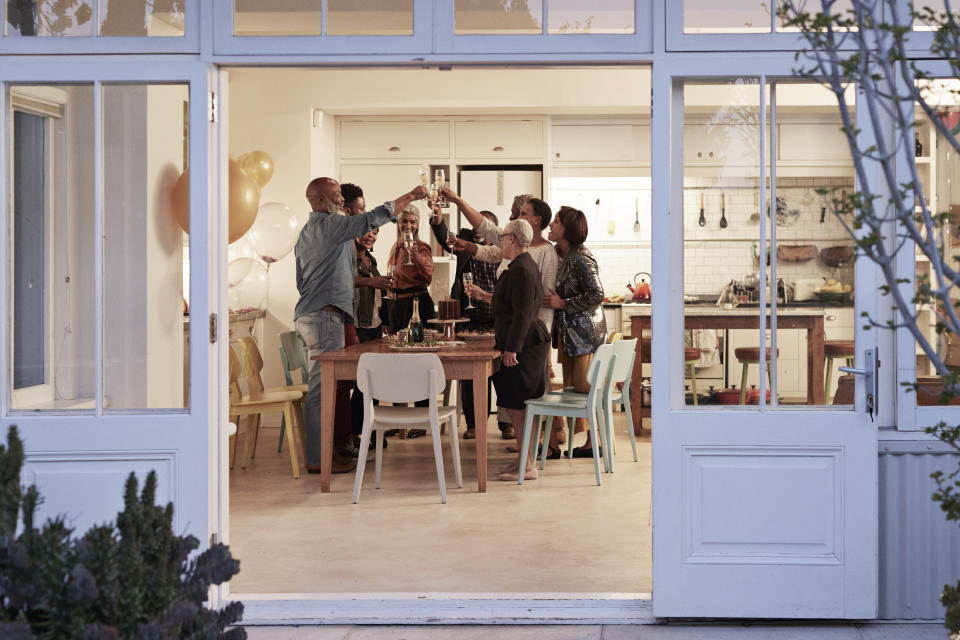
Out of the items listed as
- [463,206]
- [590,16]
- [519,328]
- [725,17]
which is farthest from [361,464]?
[725,17]

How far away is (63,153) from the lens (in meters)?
3.58

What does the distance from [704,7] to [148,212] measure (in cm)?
207

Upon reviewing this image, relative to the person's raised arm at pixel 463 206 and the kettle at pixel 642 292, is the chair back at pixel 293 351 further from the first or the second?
the kettle at pixel 642 292

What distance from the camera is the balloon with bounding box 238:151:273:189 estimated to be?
7723mm

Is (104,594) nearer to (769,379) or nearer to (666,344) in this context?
(666,344)

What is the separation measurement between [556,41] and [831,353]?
1.44 metres

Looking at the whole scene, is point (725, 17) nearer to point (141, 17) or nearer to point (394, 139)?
point (141, 17)

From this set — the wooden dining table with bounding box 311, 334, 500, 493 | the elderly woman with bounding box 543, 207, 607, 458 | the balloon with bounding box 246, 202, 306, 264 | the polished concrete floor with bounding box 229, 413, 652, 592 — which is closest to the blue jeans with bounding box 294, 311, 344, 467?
the wooden dining table with bounding box 311, 334, 500, 493

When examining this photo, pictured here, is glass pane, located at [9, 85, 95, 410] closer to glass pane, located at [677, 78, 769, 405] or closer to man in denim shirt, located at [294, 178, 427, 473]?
glass pane, located at [677, 78, 769, 405]

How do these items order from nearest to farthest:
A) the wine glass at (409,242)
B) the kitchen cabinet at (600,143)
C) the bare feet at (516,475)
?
the bare feet at (516,475)
the wine glass at (409,242)
the kitchen cabinet at (600,143)

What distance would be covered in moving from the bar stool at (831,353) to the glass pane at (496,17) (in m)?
1.53

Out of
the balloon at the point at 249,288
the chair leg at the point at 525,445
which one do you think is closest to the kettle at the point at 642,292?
the balloon at the point at 249,288

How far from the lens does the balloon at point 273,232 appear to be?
7898 mm

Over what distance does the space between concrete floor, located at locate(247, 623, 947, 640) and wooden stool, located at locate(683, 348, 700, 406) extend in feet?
2.56
